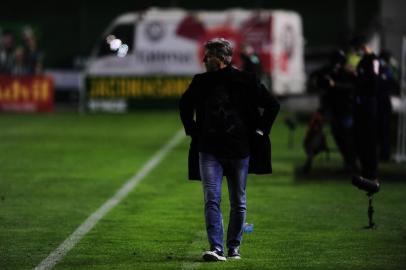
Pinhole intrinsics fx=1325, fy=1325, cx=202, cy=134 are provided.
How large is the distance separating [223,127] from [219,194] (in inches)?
21.0

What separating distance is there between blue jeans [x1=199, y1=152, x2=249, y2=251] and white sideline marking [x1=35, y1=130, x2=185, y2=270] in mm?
1296

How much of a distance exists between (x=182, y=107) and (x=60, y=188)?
21.8 ft

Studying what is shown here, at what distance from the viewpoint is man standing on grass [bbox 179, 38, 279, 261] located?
10.5m

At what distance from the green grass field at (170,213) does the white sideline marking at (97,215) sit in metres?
0.09

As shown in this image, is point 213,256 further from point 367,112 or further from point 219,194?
point 367,112

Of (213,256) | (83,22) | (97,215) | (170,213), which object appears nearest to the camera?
(213,256)

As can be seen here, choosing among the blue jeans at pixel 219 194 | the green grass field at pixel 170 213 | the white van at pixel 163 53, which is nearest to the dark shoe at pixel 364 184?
the green grass field at pixel 170 213

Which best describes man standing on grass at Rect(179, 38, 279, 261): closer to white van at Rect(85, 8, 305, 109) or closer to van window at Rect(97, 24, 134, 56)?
white van at Rect(85, 8, 305, 109)

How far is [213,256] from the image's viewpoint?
1049cm

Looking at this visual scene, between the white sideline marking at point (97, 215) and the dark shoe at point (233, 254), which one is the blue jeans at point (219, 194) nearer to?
the dark shoe at point (233, 254)

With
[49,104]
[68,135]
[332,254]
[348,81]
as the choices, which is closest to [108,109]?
[49,104]

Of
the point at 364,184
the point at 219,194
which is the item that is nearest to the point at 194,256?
the point at 219,194

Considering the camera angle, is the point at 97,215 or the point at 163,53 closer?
the point at 97,215

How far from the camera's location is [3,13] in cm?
4772
